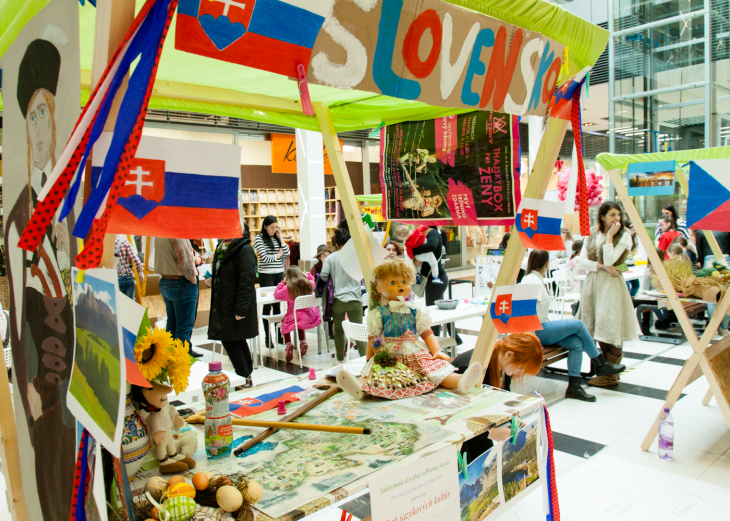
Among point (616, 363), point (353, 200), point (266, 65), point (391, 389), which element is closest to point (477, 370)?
point (391, 389)

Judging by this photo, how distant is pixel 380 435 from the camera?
168 centimetres

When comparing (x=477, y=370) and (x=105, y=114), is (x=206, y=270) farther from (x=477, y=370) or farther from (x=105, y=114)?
(x=105, y=114)

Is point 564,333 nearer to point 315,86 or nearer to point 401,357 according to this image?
point 401,357

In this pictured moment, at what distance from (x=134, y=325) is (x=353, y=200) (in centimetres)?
156

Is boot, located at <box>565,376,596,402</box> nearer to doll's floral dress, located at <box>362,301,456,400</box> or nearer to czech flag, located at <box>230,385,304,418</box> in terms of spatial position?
doll's floral dress, located at <box>362,301,456,400</box>

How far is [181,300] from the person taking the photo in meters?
4.71

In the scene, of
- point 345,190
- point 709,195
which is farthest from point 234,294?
point 709,195

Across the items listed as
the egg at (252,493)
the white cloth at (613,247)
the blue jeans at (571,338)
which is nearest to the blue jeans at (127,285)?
the blue jeans at (571,338)

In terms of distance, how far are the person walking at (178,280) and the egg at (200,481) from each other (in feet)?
11.0

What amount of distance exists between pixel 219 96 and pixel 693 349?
10.3 ft

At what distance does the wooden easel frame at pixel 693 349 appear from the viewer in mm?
3160

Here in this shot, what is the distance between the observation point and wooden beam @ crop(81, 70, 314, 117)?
6.93ft

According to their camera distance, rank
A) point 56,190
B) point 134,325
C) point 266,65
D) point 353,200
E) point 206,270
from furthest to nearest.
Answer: point 206,270 < point 353,200 < point 266,65 < point 134,325 < point 56,190

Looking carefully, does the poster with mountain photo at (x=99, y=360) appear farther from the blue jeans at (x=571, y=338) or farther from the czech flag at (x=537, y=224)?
the blue jeans at (x=571, y=338)
